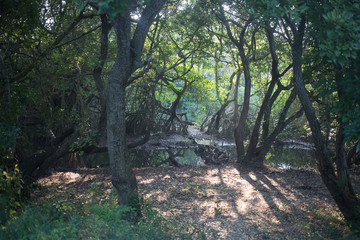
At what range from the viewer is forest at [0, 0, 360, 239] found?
11.3 ft

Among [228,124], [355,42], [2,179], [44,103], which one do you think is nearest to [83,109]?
[44,103]

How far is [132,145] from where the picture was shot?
9227 millimetres

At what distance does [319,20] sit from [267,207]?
365 cm

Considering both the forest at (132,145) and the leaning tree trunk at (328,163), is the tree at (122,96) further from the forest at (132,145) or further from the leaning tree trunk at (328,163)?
the leaning tree trunk at (328,163)

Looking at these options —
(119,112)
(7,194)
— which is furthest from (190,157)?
(7,194)

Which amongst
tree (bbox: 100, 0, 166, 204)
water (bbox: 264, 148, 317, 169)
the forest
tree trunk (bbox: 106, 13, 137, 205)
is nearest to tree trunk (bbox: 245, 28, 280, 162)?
the forest

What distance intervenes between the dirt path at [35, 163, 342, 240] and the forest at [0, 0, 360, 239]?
0.11 feet

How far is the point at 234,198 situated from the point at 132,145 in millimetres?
3856

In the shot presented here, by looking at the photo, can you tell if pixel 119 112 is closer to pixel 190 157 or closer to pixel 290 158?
pixel 190 157

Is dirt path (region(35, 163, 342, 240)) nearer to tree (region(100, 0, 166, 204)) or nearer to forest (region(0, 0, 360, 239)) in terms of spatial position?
forest (region(0, 0, 360, 239))

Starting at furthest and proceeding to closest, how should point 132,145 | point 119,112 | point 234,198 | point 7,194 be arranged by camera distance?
1. point 132,145
2. point 234,198
3. point 119,112
4. point 7,194

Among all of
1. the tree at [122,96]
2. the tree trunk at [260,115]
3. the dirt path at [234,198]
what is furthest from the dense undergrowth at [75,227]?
the tree trunk at [260,115]

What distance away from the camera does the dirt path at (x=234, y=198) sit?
16.2 feet

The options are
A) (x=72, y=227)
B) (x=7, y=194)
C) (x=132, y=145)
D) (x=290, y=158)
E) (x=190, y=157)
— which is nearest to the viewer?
(x=72, y=227)
